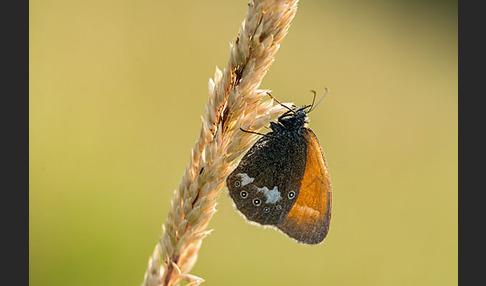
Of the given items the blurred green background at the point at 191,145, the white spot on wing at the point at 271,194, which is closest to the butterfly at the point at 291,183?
the white spot on wing at the point at 271,194

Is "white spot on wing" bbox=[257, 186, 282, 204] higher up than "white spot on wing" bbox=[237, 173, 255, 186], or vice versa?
"white spot on wing" bbox=[237, 173, 255, 186]

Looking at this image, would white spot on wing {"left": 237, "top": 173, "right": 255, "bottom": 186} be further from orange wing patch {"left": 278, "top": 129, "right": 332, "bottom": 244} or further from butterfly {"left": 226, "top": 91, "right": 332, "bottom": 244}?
orange wing patch {"left": 278, "top": 129, "right": 332, "bottom": 244}

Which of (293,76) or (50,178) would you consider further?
(293,76)

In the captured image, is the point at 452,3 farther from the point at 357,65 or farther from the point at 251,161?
the point at 251,161

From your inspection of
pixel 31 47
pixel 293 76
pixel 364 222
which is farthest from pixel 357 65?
pixel 31 47

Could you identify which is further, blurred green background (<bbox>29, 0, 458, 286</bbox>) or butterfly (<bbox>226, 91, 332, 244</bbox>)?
blurred green background (<bbox>29, 0, 458, 286</bbox>)

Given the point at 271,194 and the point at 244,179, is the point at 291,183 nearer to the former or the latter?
the point at 271,194

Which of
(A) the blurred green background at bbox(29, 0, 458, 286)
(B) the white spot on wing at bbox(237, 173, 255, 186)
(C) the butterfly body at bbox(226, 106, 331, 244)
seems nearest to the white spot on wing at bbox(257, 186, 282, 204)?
(C) the butterfly body at bbox(226, 106, 331, 244)
